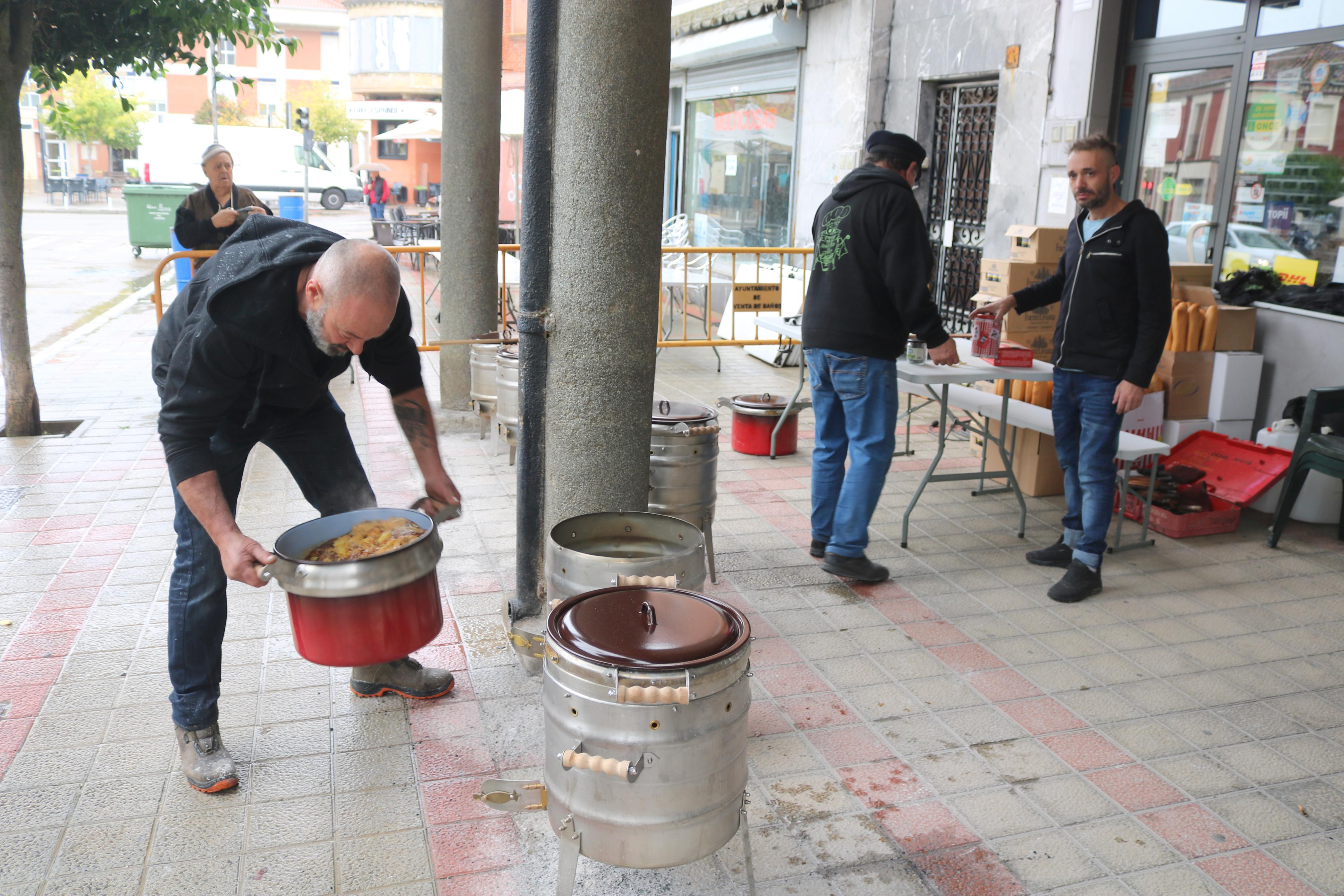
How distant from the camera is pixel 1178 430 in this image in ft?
21.5

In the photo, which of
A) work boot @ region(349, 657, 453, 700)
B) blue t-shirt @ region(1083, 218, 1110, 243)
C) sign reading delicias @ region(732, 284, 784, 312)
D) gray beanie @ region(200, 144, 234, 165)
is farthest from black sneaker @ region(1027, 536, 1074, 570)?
gray beanie @ region(200, 144, 234, 165)

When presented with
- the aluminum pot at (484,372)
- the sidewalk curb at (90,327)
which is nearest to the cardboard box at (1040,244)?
the aluminum pot at (484,372)

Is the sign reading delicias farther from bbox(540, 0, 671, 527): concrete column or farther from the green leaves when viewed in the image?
bbox(540, 0, 671, 527): concrete column

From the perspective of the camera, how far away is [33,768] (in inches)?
131

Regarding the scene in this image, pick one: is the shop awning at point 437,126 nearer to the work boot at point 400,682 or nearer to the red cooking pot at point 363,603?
the work boot at point 400,682

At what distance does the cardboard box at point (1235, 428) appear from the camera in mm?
6699

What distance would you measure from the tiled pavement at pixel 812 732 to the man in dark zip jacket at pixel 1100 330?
20.3 inches

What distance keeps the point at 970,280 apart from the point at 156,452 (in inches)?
288

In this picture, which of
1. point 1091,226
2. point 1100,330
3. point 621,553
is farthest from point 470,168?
point 621,553

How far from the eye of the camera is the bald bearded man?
2826 millimetres

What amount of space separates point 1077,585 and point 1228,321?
9.05 ft

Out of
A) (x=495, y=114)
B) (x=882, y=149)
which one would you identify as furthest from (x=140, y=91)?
(x=882, y=149)

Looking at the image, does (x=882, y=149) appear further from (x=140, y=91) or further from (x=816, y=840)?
(x=140, y=91)

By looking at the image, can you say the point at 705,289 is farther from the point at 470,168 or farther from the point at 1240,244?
the point at 1240,244
